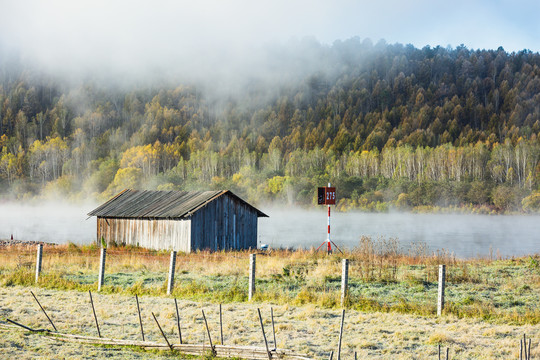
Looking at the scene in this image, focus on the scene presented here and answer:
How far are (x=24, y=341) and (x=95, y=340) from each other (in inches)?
58.1

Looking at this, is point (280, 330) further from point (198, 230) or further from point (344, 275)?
point (198, 230)

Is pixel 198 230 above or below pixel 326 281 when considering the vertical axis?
above

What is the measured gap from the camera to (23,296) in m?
18.1

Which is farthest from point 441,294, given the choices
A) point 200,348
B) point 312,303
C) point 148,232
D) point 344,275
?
point 148,232

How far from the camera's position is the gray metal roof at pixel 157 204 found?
33.5 metres

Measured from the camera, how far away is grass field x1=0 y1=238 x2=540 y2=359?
12.3 m

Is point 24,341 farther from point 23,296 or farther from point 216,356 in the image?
point 23,296

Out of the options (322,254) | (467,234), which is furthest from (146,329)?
(467,234)

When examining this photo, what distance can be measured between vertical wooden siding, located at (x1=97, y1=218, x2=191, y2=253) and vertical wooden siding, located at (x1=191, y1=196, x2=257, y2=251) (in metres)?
0.72

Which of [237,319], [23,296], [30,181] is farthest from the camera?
[30,181]

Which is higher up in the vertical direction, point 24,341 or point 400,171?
point 400,171

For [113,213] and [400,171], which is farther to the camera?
[400,171]

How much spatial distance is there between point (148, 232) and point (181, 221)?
2962 mm

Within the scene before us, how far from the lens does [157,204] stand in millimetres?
36438
